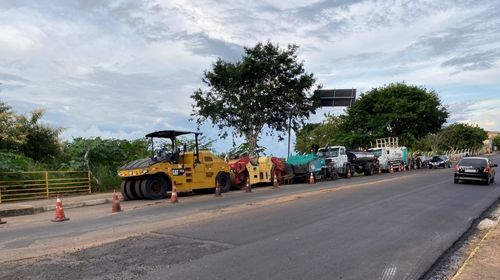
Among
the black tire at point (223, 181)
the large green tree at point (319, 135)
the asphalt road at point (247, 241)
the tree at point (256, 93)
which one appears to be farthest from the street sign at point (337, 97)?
the asphalt road at point (247, 241)

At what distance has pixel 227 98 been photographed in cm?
3619

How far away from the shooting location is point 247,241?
9352 mm

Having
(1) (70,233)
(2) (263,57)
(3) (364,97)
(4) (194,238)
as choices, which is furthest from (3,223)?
(3) (364,97)

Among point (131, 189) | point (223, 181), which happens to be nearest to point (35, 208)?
point (131, 189)

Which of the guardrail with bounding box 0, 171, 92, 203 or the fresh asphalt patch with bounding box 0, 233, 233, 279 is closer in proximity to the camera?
the fresh asphalt patch with bounding box 0, 233, 233, 279

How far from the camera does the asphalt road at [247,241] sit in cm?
723

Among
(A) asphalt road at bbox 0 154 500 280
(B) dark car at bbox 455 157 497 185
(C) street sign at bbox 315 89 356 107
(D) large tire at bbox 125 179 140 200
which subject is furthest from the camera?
(C) street sign at bbox 315 89 356 107

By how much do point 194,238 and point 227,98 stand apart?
2701 cm

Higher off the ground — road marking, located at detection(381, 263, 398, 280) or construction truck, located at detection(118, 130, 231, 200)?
construction truck, located at detection(118, 130, 231, 200)

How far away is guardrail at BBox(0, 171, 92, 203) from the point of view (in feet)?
69.1

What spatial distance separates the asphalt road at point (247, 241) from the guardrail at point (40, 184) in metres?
8.23

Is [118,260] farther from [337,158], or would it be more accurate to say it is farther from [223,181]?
[337,158]

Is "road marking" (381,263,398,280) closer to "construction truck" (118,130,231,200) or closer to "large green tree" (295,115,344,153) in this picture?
"construction truck" (118,130,231,200)

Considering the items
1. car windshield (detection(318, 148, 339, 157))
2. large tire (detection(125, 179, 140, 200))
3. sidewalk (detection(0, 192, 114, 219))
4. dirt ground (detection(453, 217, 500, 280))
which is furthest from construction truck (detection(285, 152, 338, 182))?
dirt ground (detection(453, 217, 500, 280))
